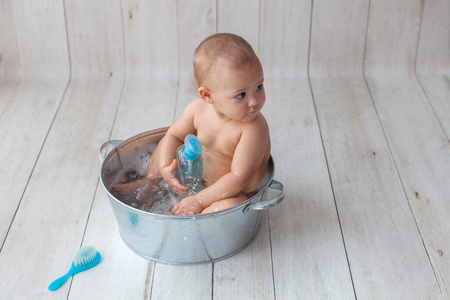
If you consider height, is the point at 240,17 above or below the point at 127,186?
above

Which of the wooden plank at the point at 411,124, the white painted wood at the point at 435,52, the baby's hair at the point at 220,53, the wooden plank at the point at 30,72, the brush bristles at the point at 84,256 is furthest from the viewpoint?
the white painted wood at the point at 435,52

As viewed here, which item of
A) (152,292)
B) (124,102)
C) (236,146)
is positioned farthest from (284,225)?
(124,102)

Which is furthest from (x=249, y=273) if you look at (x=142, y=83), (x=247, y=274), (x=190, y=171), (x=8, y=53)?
(x=8, y=53)

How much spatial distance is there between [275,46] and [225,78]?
35.2 inches

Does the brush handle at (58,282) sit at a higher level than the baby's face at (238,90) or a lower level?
lower

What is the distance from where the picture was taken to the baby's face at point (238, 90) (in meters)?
0.98

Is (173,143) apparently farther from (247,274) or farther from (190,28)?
(190,28)

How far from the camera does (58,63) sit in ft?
6.09

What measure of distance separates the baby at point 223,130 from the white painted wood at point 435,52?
889 millimetres

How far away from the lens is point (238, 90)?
3.27 ft

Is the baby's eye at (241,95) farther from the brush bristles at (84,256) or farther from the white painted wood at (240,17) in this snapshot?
the white painted wood at (240,17)

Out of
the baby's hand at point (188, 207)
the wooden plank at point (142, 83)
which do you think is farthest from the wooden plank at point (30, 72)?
the baby's hand at point (188, 207)

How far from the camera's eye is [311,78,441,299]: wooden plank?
1.05 m

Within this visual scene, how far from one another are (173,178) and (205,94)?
210mm
